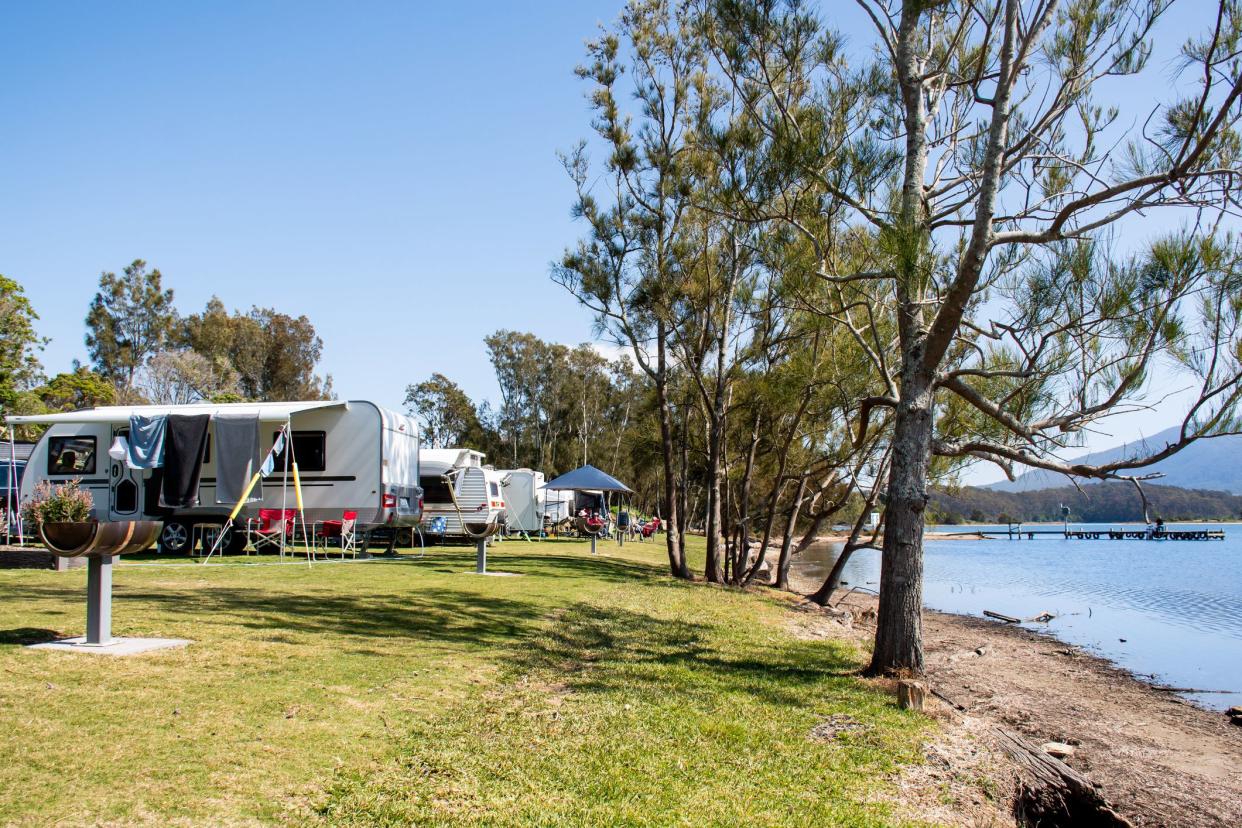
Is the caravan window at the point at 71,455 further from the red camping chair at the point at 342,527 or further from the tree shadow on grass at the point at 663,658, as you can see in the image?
the tree shadow on grass at the point at 663,658

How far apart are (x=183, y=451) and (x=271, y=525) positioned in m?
1.70

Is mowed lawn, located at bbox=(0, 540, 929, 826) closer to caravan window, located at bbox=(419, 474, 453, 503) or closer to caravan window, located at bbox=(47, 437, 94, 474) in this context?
caravan window, located at bbox=(47, 437, 94, 474)

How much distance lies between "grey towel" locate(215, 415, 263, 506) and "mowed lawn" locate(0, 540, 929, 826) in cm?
471

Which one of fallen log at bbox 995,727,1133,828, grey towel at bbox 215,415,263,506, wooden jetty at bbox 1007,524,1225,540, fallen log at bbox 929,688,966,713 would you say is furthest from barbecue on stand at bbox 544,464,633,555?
wooden jetty at bbox 1007,524,1225,540

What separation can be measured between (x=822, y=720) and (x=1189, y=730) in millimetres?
4976

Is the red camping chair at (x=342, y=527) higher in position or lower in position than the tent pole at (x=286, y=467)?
lower

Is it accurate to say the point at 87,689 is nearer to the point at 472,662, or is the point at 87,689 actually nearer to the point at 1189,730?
the point at 472,662

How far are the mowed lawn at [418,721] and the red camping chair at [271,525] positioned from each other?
452cm

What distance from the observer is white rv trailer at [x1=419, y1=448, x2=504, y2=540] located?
16.0 m

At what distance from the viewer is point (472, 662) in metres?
5.72

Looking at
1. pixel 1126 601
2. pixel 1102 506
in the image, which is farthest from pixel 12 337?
pixel 1102 506

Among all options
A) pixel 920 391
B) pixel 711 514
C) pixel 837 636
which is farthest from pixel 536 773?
pixel 711 514

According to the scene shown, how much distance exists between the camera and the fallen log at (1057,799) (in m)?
4.54

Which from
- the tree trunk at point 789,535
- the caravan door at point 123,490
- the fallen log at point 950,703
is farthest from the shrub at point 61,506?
the tree trunk at point 789,535
